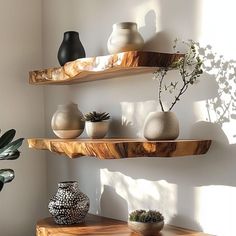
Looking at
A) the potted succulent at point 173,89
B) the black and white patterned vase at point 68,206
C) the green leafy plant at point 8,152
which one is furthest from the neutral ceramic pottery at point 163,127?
the green leafy plant at point 8,152

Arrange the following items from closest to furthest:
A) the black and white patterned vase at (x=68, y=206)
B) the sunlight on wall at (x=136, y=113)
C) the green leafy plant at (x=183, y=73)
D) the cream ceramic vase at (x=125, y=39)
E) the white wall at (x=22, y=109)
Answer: the green leafy plant at (x=183, y=73), the cream ceramic vase at (x=125, y=39), the sunlight on wall at (x=136, y=113), the black and white patterned vase at (x=68, y=206), the white wall at (x=22, y=109)

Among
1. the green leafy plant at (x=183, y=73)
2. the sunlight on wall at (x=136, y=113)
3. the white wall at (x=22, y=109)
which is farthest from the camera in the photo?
the white wall at (x=22, y=109)

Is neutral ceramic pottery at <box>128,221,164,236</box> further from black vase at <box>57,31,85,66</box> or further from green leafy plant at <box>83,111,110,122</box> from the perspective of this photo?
black vase at <box>57,31,85,66</box>

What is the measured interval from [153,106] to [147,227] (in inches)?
20.9

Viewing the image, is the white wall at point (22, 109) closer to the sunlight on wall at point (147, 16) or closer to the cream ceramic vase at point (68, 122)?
the cream ceramic vase at point (68, 122)

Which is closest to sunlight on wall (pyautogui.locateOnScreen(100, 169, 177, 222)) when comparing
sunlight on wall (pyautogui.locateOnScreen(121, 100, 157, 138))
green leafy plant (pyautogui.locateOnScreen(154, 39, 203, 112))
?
sunlight on wall (pyautogui.locateOnScreen(121, 100, 157, 138))

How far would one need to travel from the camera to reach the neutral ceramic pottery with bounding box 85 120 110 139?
6.84 ft

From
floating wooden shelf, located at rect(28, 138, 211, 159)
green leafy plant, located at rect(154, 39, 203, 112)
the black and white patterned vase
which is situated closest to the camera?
floating wooden shelf, located at rect(28, 138, 211, 159)

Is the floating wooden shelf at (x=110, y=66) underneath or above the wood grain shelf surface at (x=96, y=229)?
above

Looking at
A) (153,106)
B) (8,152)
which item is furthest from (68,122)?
(153,106)

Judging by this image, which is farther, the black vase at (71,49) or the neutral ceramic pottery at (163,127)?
the black vase at (71,49)

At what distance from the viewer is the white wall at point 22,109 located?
2.52m

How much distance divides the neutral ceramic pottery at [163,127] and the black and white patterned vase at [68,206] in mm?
601

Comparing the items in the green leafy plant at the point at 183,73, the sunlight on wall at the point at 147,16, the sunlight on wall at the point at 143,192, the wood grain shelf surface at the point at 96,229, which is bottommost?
the wood grain shelf surface at the point at 96,229
